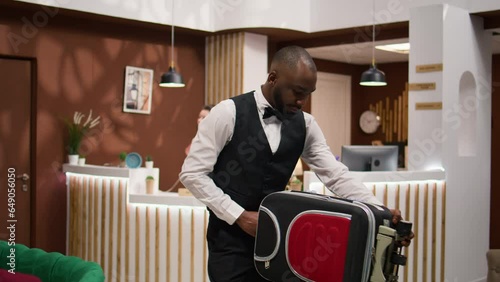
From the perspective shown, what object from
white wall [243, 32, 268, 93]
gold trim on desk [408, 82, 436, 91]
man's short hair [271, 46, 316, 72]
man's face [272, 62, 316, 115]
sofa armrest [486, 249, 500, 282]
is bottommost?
sofa armrest [486, 249, 500, 282]

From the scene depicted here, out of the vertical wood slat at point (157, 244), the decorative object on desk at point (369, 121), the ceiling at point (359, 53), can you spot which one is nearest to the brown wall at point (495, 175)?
the ceiling at point (359, 53)

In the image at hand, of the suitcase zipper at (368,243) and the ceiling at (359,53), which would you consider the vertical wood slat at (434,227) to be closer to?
the ceiling at (359,53)

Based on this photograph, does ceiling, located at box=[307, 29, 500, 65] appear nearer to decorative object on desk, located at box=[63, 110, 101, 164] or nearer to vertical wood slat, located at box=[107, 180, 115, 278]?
decorative object on desk, located at box=[63, 110, 101, 164]

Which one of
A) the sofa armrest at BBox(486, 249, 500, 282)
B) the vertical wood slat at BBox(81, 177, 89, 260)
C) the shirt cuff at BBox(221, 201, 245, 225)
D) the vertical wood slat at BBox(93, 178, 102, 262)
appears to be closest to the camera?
the shirt cuff at BBox(221, 201, 245, 225)

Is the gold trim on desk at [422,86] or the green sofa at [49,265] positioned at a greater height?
the gold trim on desk at [422,86]

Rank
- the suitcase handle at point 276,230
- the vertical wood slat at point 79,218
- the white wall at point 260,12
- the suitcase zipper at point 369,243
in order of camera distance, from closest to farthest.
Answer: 1. the suitcase zipper at point 369,243
2. the suitcase handle at point 276,230
3. the vertical wood slat at point 79,218
4. the white wall at point 260,12

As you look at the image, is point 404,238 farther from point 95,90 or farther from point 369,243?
point 95,90

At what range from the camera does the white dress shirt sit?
2.03 m

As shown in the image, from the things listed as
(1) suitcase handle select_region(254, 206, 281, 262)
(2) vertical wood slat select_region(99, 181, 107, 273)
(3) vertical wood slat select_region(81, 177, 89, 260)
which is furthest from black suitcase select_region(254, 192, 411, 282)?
(3) vertical wood slat select_region(81, 177, 89, 260)

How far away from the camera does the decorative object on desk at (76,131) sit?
21.2ft

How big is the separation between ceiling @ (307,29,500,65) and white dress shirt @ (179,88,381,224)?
5.04m

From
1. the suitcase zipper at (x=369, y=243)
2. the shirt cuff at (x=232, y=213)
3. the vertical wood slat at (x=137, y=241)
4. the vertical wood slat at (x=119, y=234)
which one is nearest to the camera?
the suitcase zipper at (x=369, y=243)

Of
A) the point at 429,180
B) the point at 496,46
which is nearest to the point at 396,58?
the point at 496,46

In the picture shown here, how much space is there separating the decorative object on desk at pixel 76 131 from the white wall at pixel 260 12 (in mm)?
1173
